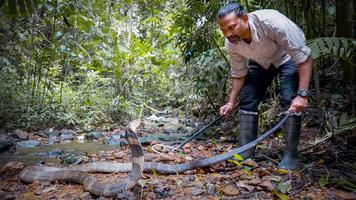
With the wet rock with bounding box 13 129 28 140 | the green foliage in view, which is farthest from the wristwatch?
the wet rock with bounding box 13 129 28 140

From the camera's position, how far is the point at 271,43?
3059mm

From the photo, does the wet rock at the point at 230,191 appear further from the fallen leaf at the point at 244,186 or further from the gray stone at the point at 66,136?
the gray stone at the point at 66,136

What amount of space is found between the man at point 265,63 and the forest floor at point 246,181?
0.76ft

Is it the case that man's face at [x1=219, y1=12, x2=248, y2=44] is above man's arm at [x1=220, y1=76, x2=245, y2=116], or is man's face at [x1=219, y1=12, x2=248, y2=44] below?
above

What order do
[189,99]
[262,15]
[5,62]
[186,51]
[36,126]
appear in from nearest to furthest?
[262,15]
[186,51]
[36,126]
[5,62]
[189,99]

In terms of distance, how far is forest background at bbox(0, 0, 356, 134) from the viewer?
4.88 m

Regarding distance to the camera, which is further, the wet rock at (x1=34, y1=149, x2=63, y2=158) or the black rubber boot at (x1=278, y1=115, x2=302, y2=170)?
the wet rock at (x1=34, y1=149, x2=63, y2=158)

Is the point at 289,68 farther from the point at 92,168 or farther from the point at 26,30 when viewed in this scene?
the point at 26,30

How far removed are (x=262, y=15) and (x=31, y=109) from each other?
5.22 metres

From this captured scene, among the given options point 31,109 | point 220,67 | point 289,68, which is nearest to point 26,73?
point 31,109

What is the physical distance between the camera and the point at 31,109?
6.87 meters

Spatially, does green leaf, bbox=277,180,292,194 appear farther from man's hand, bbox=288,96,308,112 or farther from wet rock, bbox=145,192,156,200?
wet rock, bbox=145,192,156,200

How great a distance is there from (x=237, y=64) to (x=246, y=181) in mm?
1106

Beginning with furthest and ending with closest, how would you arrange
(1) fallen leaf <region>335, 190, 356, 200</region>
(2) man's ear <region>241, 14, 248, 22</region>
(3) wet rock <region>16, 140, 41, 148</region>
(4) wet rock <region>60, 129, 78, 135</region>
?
1. (4) wet rock <region>60, 129, 78, 135</region>
2. (3) wet rock <region>16, 140, 41, 148</region>
3. (2) man's ear <region>241, 14, 248, 22</region>
4. (1) fallen leaf <region>335, 190, 356, 200</region>
